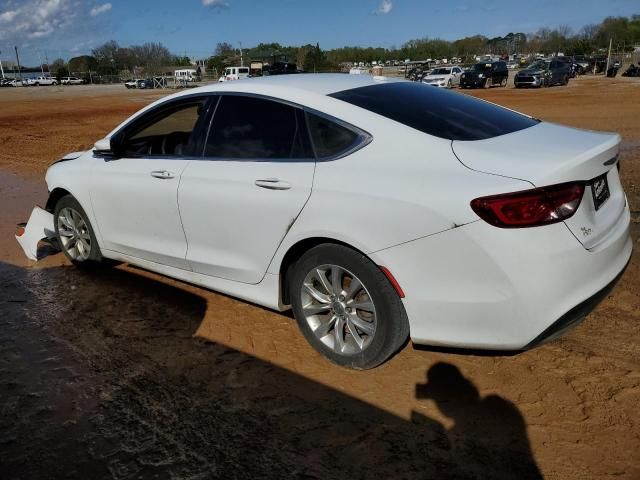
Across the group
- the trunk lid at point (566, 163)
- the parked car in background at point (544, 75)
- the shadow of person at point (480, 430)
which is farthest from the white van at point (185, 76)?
the shadow of person at point (480, 430)

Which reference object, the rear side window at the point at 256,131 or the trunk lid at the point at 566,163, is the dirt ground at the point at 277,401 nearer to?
the trunk lid at the point at 566,163

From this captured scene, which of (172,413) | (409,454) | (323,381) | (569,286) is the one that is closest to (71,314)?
(172,413)

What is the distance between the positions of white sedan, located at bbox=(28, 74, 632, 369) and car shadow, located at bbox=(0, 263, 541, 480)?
403 millimetres

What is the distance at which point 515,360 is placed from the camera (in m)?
3.38

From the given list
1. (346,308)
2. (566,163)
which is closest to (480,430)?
(346,308)

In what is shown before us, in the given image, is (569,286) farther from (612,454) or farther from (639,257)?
(639,257)

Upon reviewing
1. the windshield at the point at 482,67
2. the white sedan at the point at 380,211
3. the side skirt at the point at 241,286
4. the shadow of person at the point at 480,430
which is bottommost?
the shadow of person at the point at 480,430

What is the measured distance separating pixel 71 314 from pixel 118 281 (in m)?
0.72

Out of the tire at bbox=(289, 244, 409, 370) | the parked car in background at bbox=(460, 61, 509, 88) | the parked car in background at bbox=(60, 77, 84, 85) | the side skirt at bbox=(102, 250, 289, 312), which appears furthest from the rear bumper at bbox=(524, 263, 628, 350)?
the parked car in background at bbox=(60, 77, 84, 85)

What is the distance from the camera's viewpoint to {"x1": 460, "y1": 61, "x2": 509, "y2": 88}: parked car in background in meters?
37.7

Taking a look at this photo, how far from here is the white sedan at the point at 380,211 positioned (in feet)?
8.61

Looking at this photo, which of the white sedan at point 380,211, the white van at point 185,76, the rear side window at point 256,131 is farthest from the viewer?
the white van at point 185,76

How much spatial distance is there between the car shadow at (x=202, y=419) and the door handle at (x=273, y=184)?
44.3 inches

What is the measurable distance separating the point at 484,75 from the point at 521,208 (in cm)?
3824
